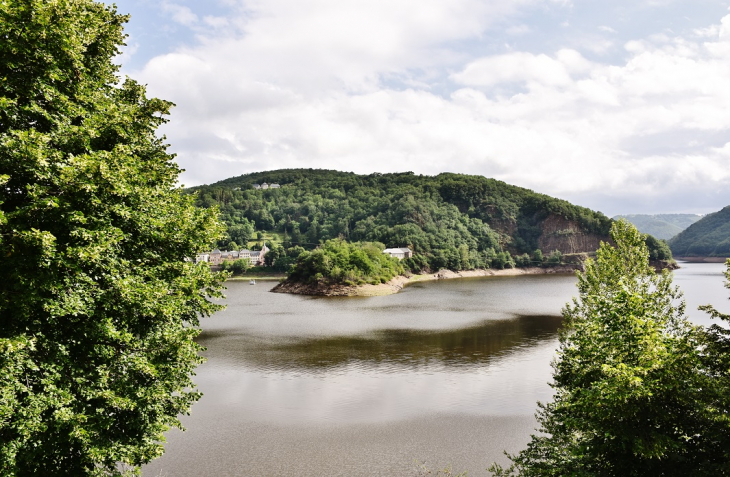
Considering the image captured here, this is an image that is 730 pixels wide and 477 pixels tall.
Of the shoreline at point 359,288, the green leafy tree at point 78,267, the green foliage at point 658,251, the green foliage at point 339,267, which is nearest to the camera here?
the green leafy tree at point 78,267

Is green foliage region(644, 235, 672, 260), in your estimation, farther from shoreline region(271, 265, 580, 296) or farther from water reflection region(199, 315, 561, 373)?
water reflection region(199, 315, 561, 373)

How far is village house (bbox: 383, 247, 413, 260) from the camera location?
15348 cm

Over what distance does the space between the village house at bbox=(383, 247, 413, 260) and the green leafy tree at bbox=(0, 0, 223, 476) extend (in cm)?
13709

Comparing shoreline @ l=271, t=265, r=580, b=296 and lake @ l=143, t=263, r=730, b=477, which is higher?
shoreline @ l=271, t=265, r=580, b=296

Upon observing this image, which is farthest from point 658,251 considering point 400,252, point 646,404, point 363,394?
point 646,404

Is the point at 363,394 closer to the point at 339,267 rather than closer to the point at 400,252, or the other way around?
the point at 339,267

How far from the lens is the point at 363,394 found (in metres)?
33.8

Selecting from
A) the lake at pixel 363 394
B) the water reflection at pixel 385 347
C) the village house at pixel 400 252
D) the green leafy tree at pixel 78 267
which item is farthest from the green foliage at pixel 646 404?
the village house at pixel 400 252

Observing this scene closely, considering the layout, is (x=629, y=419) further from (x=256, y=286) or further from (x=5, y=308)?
(x=256, y=286)

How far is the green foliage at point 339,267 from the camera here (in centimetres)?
10831

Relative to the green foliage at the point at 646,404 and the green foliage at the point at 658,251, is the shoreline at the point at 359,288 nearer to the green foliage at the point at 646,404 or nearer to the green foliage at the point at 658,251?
the green foliage at the point at 658,251

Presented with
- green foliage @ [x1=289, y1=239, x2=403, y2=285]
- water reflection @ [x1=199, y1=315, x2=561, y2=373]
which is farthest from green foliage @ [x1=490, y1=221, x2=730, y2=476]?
green foliage @ [x1=289, y1=239, x2=403, y2=285]

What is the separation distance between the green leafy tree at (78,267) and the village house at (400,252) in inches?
5397

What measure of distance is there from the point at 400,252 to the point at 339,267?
5095 cm
